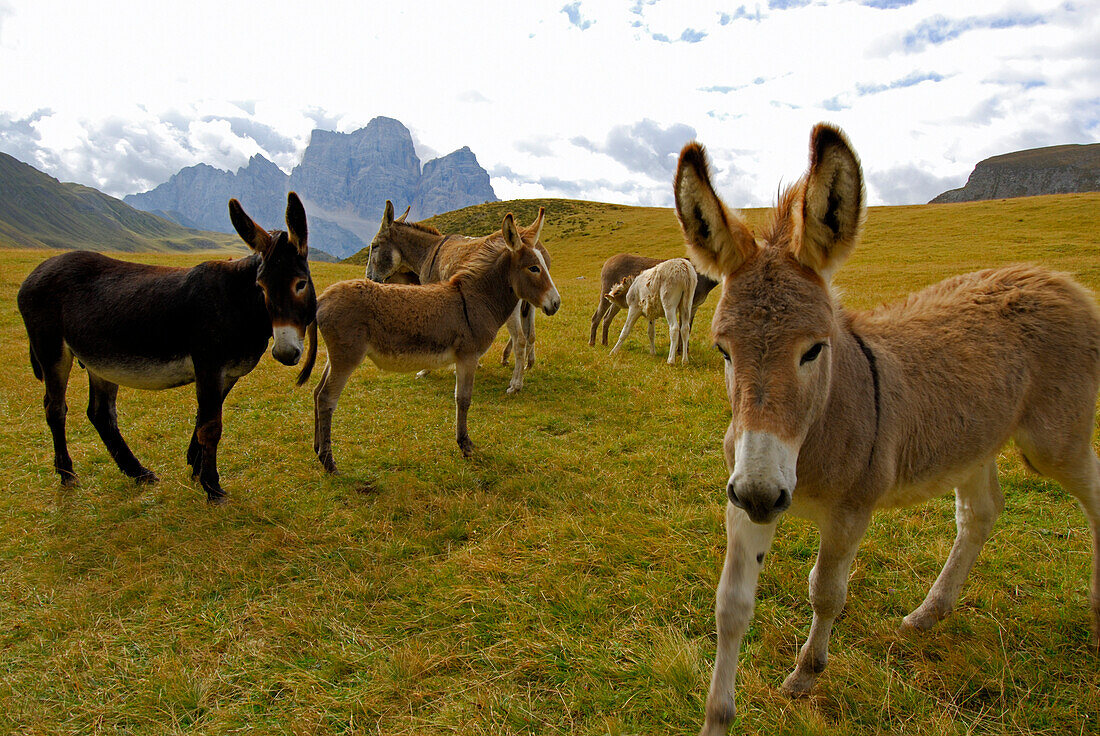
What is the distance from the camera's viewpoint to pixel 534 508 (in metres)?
5.01

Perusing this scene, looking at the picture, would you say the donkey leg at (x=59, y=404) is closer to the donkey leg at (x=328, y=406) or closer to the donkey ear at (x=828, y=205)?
the donkey leg at (x=328, y=406)

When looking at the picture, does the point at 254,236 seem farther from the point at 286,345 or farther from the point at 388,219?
the point at 388,219

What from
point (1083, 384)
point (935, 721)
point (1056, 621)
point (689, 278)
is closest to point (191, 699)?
point (935, 721)

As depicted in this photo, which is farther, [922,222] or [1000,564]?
[922,222]

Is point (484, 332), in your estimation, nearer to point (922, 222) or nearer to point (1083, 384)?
point (1083, 384)

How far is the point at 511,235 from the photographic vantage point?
7.20m

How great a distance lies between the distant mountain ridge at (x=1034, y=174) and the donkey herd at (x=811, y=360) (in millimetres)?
169514

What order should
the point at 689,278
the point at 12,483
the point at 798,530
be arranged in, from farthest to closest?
the point at 689,278 → the point at 12,483 → the point at 798,530

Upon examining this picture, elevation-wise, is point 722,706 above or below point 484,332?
below

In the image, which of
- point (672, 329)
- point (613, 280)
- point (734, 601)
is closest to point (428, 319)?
point (734, 601)

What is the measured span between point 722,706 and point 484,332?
5.16m

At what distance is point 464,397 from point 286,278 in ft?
8.37

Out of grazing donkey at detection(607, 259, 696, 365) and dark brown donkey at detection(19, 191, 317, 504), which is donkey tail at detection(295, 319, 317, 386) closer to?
dark brown donkey at detection(19, 191, 317, 504)

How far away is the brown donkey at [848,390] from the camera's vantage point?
6.76 ft
